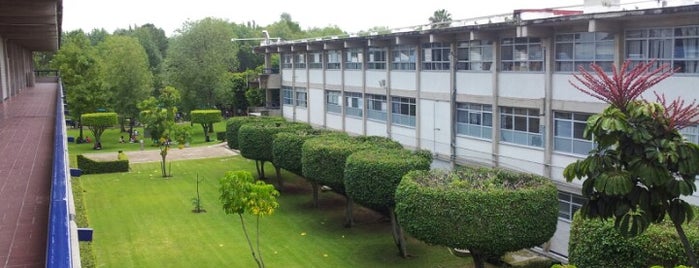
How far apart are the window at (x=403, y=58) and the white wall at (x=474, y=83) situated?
150 inches

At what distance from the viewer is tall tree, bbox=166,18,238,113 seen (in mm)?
57594

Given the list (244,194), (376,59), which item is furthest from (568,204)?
(376,59)

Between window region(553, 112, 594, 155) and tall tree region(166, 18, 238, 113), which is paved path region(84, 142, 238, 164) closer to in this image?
tall tree region(166, 18, 238, 113)

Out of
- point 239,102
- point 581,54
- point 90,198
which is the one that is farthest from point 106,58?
point 581,54

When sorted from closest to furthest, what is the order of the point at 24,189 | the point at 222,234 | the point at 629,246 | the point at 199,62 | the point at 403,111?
the point at 24,189, the point at 629,246, the point at 222,234, the point at 403,111, the point at 199,62

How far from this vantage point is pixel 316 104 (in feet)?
133

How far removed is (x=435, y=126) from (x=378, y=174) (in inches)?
296

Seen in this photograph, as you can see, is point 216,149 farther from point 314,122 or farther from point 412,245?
point 412,245

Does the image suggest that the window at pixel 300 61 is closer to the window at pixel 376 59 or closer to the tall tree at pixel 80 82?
the window at pixel 376 59

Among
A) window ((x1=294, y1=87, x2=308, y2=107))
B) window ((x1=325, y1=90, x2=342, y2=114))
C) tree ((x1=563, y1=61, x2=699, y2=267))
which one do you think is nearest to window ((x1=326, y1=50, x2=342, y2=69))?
window ((x1=325, y1=90, x2=342, y2=114))

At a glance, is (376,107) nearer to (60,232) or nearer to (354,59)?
(354,59)

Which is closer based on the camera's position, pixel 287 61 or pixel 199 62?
pixel 287 61

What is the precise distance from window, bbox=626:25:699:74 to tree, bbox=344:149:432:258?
6.90 meters

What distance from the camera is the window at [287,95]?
44.8m
